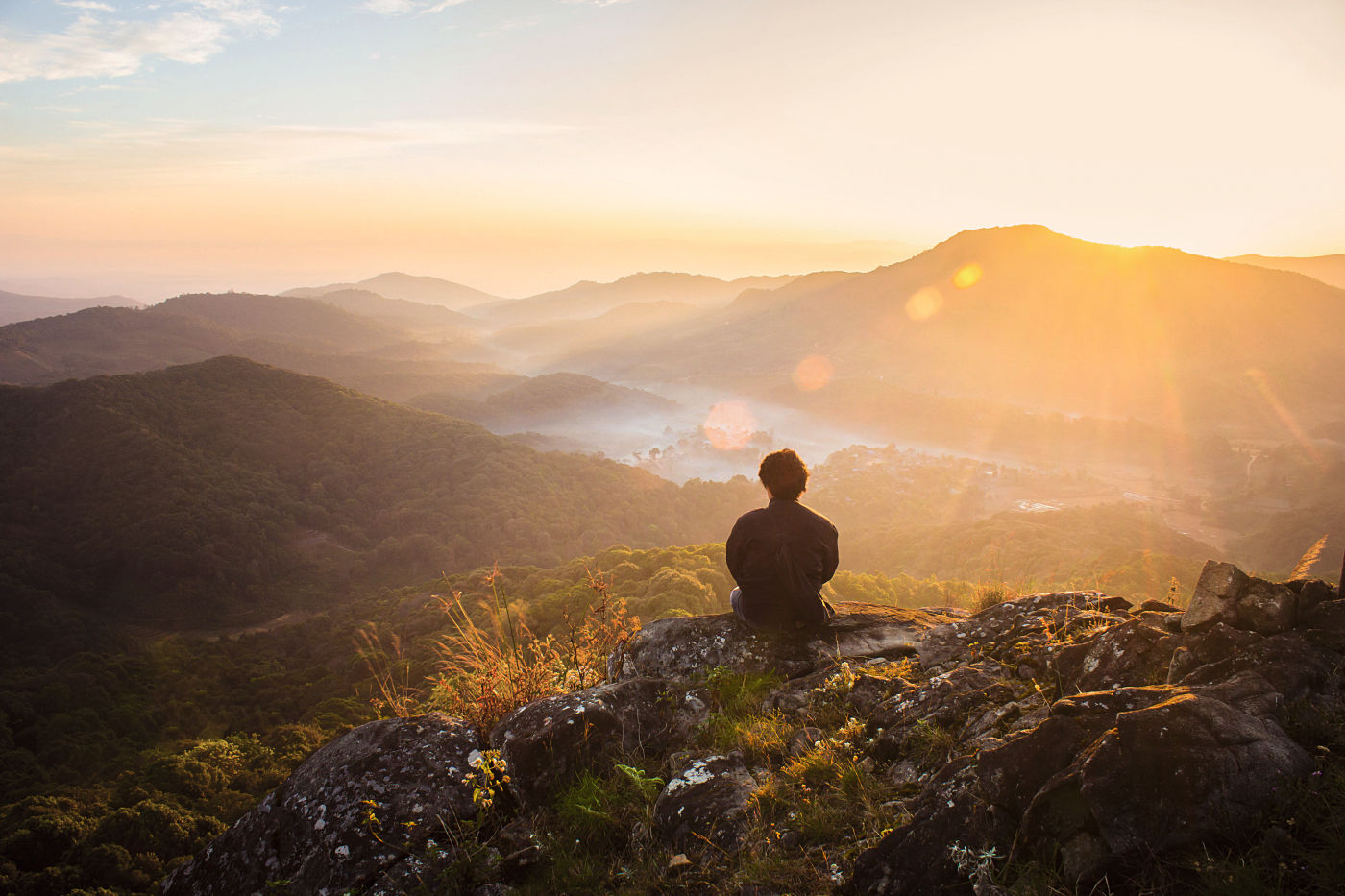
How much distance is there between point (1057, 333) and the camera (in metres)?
101

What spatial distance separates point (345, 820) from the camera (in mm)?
3090

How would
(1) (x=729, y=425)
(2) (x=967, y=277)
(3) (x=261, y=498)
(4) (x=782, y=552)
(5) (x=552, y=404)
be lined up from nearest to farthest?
(4) (x=782, y=552) < (3) (x=261, y=498) < (1) (x=729, y=425) < (5) (x=552, y=404) < (2) (x=967, y=277)

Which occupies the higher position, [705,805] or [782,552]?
[782,552]

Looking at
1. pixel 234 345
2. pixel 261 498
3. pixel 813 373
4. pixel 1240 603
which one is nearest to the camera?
pixel 1240 603

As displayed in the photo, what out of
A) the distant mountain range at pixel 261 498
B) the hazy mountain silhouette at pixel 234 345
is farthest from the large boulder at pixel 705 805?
the hazy mountain silhouette at pixel 234 345

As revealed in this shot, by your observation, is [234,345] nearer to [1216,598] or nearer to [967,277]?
[1216,598]

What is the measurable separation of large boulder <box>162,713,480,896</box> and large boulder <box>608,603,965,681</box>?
5.90 feet

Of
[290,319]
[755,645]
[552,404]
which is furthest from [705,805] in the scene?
[290,319]

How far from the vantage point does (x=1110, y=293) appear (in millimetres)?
104000

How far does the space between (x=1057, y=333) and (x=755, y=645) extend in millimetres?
119206

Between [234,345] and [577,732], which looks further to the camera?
[234,345]

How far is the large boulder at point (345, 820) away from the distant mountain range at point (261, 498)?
95.5 feet

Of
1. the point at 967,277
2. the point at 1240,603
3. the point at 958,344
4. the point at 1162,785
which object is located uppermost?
the point at 967,277

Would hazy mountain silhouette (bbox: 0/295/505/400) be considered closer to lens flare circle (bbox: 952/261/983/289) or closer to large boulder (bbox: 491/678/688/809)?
large boulder (bbox: 491/678/688/809)
